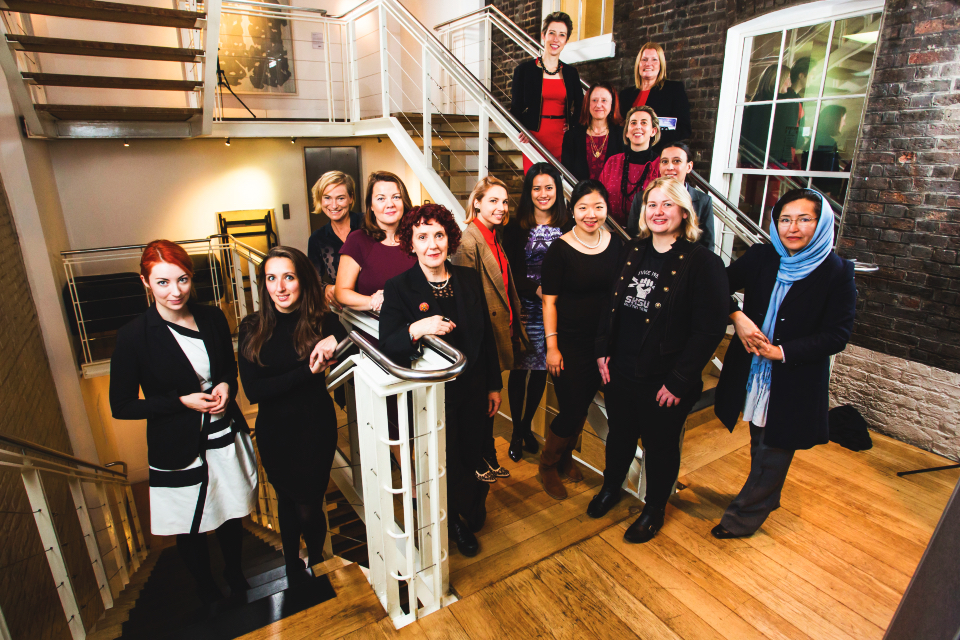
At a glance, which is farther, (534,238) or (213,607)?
(534,238)

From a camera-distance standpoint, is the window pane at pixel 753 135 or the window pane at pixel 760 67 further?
the window pane at pixel 753 135

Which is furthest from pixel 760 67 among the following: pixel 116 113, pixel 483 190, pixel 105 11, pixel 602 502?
pixel 116 113

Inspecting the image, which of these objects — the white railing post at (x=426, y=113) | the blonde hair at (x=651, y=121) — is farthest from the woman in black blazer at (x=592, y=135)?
A: the white railing post at (x=426, y=113)

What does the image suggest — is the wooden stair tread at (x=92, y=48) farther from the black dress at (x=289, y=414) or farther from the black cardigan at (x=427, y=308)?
the black cardigan at (x=427, y=308)

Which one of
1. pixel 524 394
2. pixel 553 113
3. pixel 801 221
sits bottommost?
pixel 524 394

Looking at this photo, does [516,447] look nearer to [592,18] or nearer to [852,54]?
[852,54]

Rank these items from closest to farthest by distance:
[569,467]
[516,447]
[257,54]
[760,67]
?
[569,467], [516,447], [760,67], [257,54]

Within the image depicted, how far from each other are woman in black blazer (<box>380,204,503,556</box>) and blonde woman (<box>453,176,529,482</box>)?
0.14 meters

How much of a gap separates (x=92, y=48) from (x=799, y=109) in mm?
4865

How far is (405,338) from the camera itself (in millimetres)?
1774

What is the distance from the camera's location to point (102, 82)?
3.77 metres

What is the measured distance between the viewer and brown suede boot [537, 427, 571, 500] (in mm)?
2508

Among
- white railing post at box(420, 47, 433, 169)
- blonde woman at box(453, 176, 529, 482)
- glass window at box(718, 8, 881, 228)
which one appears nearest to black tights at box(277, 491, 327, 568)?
blonde woman at box(453, 176, 529, 482)

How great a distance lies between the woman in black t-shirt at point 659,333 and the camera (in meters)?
1.95
